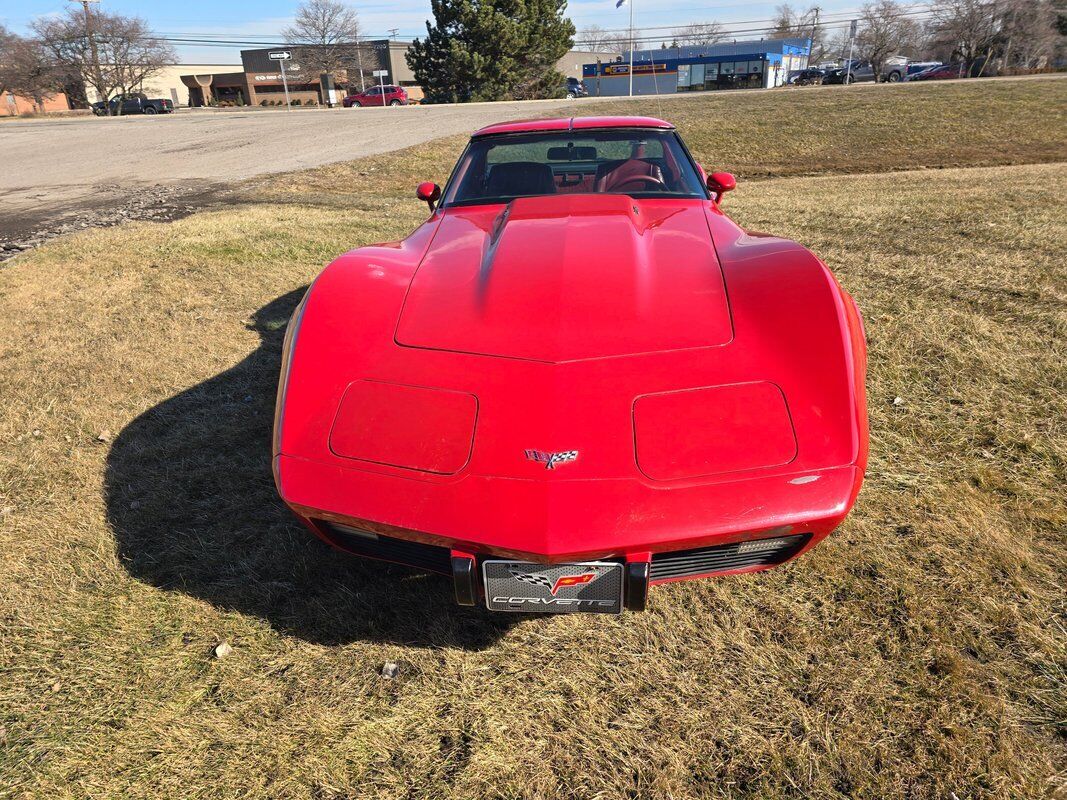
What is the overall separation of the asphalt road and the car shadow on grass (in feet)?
16.2

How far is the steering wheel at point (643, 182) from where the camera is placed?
10.4 ft

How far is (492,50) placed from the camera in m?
32.6

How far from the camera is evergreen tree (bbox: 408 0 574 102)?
31688 millimetres

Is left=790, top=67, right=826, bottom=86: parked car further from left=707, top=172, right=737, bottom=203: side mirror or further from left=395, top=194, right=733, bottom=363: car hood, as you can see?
left=395, top=194, right=733, bottom=363: car hood

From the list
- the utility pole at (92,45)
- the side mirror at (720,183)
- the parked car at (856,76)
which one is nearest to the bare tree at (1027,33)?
the parked car at (856,76)

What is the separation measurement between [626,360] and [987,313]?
316cm

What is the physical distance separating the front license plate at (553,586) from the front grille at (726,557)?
141 millimetres

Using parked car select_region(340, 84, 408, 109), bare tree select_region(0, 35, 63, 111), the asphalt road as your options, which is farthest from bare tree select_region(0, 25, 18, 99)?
the asphalt road

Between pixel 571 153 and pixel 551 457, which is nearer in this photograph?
pixel 551 457

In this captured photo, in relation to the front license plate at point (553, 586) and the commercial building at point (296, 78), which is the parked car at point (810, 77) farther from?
the front license plate at point (553, 586)

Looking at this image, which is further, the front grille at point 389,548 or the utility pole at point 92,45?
the utility pole at point 92,45

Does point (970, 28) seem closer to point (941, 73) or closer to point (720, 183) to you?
point (941, 73)

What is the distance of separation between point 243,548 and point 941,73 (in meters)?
48.6

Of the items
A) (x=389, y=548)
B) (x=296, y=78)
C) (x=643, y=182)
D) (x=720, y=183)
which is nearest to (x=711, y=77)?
(x=296, y=78)
